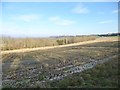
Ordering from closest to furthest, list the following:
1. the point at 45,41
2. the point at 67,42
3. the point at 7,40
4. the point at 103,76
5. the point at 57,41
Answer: the point at 103,76
the point at 7,40
the point at 45,41
the point at 57,41
the point at 67,42

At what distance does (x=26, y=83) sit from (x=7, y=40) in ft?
60.9

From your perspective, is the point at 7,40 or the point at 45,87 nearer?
the point at 45,87

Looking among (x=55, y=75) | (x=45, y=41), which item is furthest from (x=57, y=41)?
(x=55, y=75)

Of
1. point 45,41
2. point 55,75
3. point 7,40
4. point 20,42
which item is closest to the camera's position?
point 55,75

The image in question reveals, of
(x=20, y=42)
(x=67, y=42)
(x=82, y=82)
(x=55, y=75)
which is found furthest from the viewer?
(x=67, y=42)

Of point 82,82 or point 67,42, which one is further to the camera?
point 67,42

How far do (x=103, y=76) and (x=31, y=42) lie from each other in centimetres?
2161

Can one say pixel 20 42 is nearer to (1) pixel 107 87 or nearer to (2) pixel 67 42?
(2) pixel 67 42

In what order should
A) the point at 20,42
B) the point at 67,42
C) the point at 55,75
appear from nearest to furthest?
the point at 55,75, the point at 20,42, the point at 67,42

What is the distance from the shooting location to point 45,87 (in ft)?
21.9

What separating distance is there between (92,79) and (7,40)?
19079 millimetres

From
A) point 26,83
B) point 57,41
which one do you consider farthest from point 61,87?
point 57,41

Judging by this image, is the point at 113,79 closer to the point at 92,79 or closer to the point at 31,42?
the point at 92,79

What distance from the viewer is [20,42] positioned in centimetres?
2778
